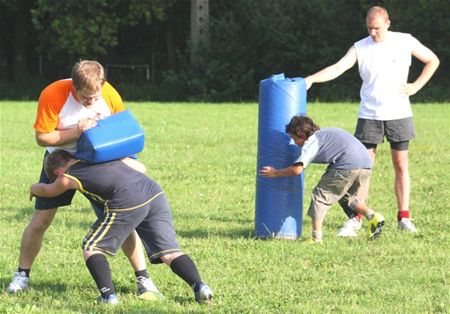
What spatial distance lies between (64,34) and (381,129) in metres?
29.3

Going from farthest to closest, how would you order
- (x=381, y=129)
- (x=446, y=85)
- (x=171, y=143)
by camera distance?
(x=446, y=85)
(x=171, y=143)
(x=381, y=129)

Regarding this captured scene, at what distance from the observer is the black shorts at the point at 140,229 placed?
244 inches

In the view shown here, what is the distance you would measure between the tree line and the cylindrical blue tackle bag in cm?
2208

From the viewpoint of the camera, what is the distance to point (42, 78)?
133ft

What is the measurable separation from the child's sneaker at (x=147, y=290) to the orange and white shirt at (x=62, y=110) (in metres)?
1.03

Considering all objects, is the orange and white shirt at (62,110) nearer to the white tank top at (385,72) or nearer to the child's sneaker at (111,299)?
the child's sneaker at (111,299)

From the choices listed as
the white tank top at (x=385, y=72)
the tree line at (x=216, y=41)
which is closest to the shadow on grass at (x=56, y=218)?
the white tank top at (x=385, y=72)

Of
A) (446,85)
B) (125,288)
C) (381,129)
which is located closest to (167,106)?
(446,85)

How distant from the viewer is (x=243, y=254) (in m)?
8.07

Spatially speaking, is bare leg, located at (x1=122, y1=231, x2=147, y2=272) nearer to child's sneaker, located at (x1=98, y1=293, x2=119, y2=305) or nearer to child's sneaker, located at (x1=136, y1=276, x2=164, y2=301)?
child's sneaker, located at (x1=136, y1=276, x2=164, y2=301)

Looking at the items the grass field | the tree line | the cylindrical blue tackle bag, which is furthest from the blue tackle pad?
the tree line

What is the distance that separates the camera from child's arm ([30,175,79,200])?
6.19m

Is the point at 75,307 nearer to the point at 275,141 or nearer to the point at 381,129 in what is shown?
the point at 275,141

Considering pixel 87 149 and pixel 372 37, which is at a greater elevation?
pixel 372 37
